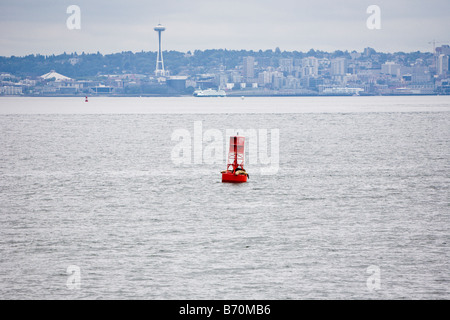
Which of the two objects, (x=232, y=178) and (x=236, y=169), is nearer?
(x=236, y=169)

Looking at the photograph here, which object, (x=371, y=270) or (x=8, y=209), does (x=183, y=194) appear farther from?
(x=371, y=270)

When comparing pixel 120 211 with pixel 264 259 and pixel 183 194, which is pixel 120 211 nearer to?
pixel 183 194

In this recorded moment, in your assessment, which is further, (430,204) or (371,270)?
(430,204)

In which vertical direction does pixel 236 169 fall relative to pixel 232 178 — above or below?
above

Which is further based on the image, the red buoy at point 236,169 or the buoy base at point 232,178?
the buoy base at point 232,178

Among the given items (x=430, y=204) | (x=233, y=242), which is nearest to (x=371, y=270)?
(x=233, y=242)

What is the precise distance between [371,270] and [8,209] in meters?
25.1

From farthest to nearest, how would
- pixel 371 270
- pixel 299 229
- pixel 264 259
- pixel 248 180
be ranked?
pixel 248 180 < pixel 299 229 < pixel 264 259 < pixel 371 270

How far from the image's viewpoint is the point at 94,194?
175 ft

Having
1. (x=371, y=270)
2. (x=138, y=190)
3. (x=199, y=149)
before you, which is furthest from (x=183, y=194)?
(x=199, y=149)

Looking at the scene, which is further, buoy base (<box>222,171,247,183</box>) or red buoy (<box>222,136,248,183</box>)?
buoy base (<box>222,171,247,183</box>)

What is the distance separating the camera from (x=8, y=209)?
151 feet
